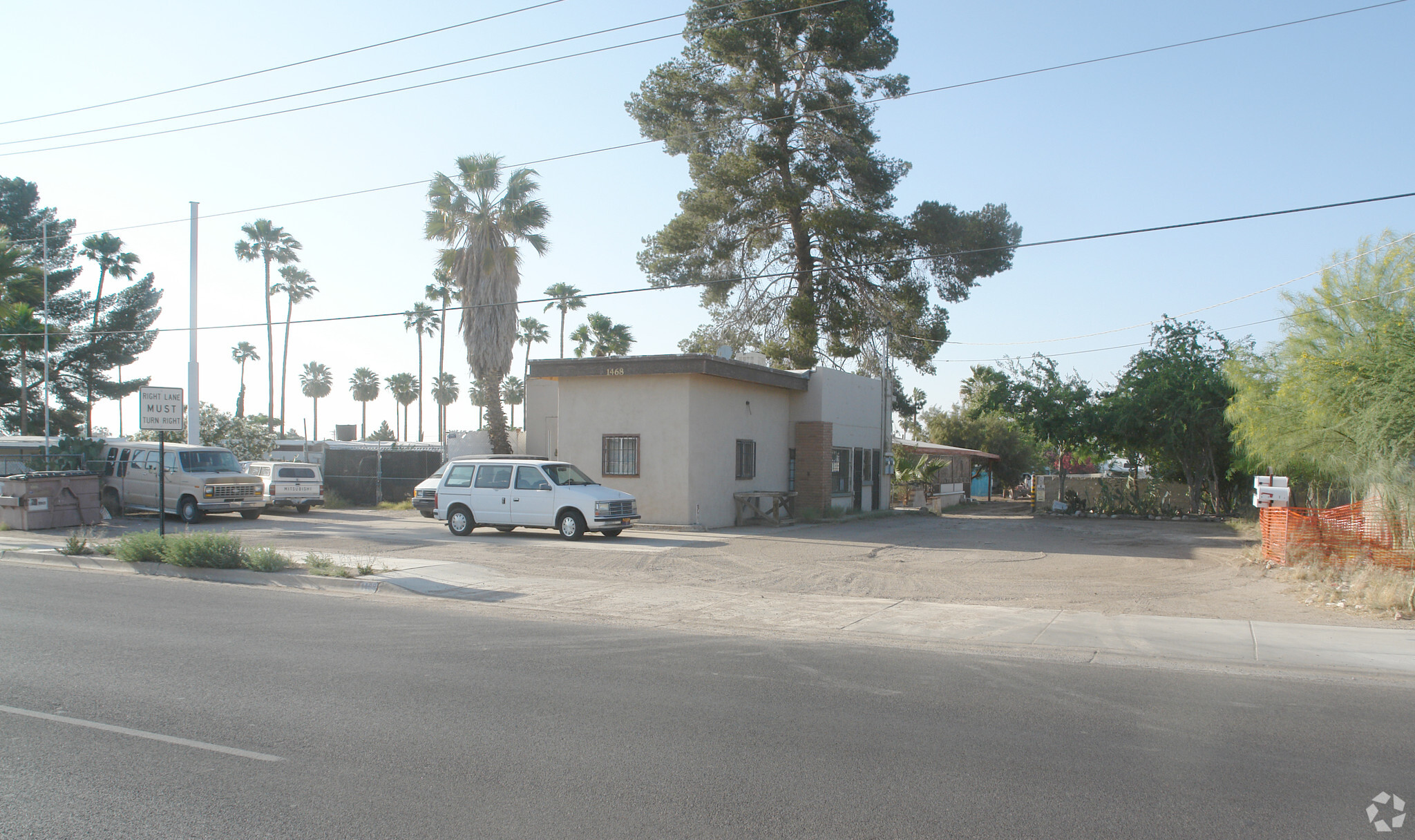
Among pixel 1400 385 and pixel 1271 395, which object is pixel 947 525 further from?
pixel 1400 385

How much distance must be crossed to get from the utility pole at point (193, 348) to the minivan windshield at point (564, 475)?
1385cm

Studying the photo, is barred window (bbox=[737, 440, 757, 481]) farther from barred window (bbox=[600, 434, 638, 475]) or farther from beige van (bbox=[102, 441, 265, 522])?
beige van (bbox=[102, 441, 265, 522])

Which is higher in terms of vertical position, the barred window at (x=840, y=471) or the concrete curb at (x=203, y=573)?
the barred window at (x=840, y=471)

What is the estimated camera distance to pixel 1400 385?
1378cm

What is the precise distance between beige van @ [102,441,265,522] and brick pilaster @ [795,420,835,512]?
15588 millimetres

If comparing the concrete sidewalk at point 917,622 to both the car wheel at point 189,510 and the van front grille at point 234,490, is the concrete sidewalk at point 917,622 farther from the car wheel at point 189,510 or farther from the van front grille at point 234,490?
the car wheel at point 189,510

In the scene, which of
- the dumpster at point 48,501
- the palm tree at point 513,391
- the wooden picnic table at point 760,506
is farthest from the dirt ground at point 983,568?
the palm tree at point 513,391

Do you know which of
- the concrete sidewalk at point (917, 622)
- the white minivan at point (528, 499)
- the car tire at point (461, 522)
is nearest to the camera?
the concrete sidewalk at point (917, 622)

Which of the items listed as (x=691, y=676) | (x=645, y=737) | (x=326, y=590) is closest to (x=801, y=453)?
(x=326, y=590)

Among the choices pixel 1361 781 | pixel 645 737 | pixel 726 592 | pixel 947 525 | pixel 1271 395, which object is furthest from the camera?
pixel 947 525

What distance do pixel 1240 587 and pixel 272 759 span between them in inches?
529

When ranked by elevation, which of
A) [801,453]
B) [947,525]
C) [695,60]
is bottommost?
[947,525]

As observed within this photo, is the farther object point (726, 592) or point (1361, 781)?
point (726, 592)

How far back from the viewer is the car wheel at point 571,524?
19589 millimetres
